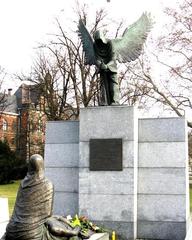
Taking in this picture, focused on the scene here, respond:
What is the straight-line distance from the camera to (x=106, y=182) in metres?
10.7

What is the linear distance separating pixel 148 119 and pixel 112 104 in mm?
1028

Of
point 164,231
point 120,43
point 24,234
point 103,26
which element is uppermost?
point 103,26

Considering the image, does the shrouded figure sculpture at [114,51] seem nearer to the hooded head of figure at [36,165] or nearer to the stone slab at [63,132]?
the stone slab at [63,132]

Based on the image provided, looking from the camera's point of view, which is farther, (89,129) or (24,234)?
(89,129)

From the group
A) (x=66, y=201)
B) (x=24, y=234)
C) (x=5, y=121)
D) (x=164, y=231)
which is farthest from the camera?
(x=5, y=121)

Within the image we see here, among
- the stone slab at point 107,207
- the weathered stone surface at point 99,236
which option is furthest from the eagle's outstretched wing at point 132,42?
the weathered stone surface at point 99,236

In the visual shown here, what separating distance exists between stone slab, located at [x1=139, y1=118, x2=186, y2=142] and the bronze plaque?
0.81m

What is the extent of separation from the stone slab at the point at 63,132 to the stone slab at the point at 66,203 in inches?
57.2

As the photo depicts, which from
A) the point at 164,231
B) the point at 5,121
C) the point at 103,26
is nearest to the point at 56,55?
the point at 103,26

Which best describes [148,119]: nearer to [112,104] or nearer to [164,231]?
[112,104]

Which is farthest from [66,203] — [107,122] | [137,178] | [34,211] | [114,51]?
[34,211]

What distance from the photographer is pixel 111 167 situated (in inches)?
421

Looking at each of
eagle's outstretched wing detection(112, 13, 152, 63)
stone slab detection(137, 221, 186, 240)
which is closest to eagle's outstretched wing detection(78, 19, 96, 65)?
eagle's outstretched wing detection(112, 13, 152, 63)

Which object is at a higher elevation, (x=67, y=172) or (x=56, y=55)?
(x=56, y=55)
